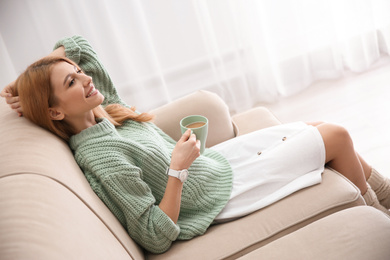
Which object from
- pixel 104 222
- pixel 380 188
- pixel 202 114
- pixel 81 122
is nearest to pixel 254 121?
pixel 202 114

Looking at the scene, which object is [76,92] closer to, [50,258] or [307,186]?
[50,258]

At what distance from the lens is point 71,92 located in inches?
53.2

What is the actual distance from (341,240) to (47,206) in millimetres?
737

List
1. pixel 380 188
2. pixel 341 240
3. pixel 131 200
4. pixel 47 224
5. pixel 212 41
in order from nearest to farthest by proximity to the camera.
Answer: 1. pixel 47 224
2. pixel 341 240
3. pixel 131 200
4. pixel 380 188
5. pixel 212 41

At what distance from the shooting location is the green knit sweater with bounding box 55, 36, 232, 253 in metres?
1.27

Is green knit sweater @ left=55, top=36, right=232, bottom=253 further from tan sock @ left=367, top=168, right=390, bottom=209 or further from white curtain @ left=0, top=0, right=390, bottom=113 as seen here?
white curtain @ left=0, top=0, right=390, bottom=113

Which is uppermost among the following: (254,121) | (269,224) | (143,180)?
(143,180)

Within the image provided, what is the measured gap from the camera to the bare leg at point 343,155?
59.3 inches

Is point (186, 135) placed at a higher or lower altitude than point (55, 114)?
lower

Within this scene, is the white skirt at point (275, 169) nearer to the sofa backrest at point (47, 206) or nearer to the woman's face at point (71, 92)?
the sofa backrest at point (47, 206)

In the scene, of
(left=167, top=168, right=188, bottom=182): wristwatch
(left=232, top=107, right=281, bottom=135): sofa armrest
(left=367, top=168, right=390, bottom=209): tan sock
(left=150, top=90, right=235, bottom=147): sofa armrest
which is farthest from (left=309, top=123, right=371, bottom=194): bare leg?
(left=167, top=168, right=188, bottom=182): wristwatch

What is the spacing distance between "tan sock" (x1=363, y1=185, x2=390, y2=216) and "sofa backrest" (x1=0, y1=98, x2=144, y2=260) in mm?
838

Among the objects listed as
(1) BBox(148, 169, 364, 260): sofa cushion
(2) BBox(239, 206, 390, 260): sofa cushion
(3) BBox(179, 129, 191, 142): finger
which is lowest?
(1) BBox(148, 169, 364, 260): sofa cushion

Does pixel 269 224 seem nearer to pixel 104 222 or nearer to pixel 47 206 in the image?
pixel 104 222
